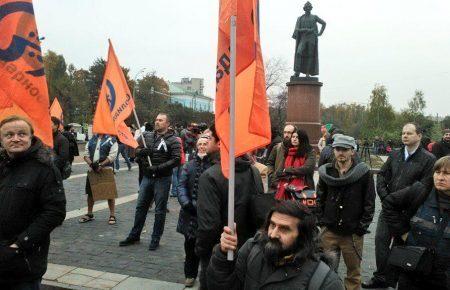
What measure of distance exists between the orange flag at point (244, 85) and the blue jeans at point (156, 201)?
132 inches

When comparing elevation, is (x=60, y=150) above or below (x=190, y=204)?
above

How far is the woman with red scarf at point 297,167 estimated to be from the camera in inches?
216

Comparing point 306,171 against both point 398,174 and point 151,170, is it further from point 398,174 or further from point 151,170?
point 151,170

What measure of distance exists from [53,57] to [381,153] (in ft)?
185

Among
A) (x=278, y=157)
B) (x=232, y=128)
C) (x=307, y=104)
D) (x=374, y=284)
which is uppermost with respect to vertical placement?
(x=307, y=104)

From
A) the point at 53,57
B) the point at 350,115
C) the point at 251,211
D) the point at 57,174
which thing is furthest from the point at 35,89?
the point at 350,115

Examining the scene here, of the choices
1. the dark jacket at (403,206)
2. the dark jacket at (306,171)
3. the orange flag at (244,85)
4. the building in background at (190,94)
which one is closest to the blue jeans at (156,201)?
the dark jacket at (306,171)

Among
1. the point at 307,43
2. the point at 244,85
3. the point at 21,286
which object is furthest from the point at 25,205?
the point at 307,43

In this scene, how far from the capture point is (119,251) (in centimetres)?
577

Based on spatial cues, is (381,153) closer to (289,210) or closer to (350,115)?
(289,210)

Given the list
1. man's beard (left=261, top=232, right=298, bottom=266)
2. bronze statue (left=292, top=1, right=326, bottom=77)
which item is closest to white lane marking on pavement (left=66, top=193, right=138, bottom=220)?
man's beard (left=261, top=232, right=298, bottom=266)

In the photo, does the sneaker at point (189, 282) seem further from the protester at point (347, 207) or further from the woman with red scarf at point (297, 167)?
the woman with red scarf at point (297, 167)

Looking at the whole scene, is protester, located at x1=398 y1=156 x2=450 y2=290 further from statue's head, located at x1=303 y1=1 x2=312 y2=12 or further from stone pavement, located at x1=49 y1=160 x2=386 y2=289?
statue's head, located at x1=303 y1=1 x2=312 y2=12

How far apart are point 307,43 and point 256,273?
16555 millimetres
